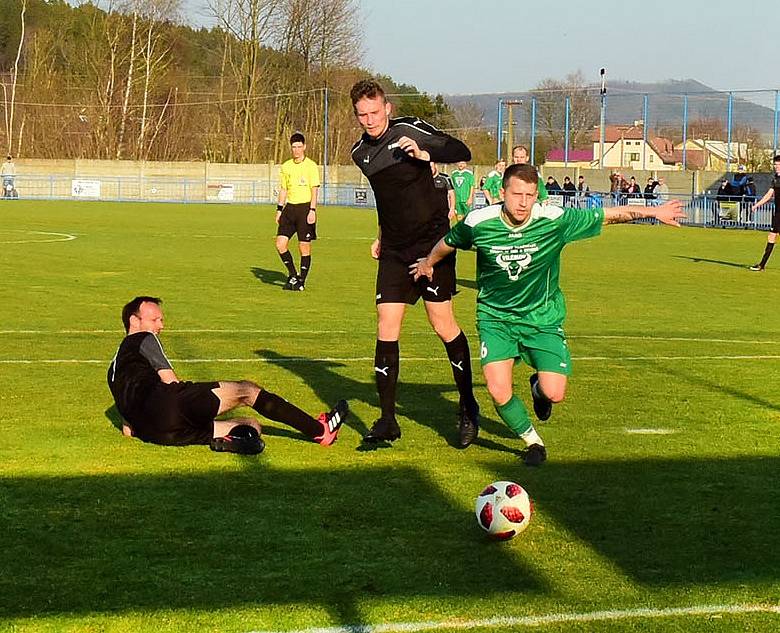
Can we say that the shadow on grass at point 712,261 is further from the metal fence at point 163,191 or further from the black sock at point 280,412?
the metal fence at point 163,191

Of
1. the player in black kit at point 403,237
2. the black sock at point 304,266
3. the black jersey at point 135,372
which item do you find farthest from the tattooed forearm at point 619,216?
the black sock at point 304,266

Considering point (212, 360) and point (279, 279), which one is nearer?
point (212, 360)

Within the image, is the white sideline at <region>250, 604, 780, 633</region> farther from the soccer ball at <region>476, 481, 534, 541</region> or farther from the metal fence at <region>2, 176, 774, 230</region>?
the metal fence at <region>2, 176, 774, 230</region>

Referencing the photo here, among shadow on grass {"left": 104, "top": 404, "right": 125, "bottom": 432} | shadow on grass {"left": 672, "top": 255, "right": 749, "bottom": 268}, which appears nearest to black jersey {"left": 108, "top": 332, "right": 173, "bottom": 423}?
shadow on grass {"left": 104, "top": 404, "right": 125, "bottom": 432}

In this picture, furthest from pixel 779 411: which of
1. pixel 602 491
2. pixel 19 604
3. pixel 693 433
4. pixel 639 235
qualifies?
pixel 639 235

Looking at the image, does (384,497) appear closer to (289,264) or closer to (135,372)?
(135,372)

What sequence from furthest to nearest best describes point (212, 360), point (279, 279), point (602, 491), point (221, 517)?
point (279, 279)
point (212, 360)
point (602, 491)
point (221, 517)

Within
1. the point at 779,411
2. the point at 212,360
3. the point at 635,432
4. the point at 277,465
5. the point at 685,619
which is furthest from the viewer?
the point at 212,360

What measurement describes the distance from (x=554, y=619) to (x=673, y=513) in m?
1.65

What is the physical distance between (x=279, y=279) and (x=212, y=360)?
28.2 feet

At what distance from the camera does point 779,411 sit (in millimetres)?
8461

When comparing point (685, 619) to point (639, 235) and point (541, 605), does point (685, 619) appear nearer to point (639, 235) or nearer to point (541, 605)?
point (541, 605)

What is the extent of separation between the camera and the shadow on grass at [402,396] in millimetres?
7805

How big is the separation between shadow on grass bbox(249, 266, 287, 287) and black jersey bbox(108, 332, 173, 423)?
10.9 m
